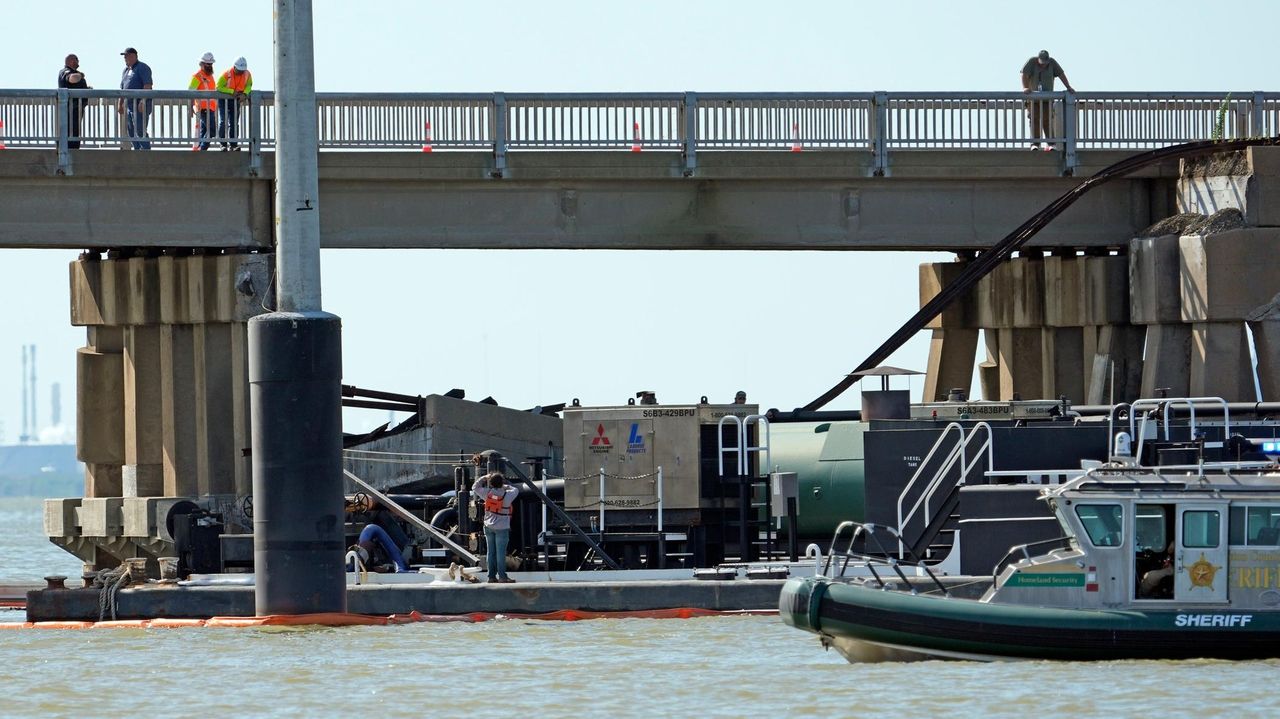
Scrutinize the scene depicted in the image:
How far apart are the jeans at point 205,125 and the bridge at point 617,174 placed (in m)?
0.19

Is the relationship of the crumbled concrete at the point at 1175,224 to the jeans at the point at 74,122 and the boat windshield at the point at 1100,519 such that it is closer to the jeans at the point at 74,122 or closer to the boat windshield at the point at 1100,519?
the boat windshield at the point at 1100,519

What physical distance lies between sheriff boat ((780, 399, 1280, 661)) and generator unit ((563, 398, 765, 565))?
22.5 ft

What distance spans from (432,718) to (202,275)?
1808 cm

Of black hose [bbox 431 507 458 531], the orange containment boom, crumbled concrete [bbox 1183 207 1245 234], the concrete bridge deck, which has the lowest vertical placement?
the orange containment boom

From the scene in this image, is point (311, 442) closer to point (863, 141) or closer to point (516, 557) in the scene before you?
point (516, 557)

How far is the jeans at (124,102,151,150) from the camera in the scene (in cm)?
4087

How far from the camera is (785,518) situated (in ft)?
117

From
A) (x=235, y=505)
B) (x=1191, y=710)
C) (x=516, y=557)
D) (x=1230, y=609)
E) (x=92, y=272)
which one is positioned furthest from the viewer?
(x=92, y=272)

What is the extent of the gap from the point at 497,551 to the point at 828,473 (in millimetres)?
4952

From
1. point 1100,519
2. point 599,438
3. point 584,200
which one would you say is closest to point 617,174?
point 584,200

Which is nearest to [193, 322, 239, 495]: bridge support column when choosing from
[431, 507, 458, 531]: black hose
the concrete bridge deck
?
the concrete bridge deck

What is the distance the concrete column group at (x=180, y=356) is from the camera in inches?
1641

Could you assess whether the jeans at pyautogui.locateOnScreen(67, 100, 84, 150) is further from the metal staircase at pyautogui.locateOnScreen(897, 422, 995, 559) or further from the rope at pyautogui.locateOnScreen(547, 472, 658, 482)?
the metal staircase at pyautogui.locateOnScreen(897, 422, 995, 559)

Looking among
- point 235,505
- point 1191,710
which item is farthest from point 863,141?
point 1191,710
